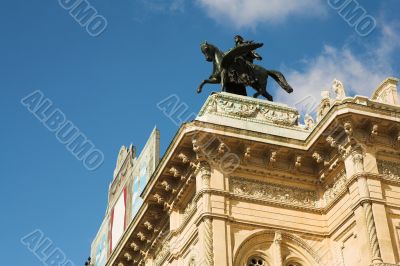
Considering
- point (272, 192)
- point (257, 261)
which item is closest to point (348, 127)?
point (272, 192)

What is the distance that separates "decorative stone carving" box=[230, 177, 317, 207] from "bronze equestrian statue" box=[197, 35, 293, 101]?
4.48m

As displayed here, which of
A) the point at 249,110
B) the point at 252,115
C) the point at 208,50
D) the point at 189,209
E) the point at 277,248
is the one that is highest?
the point at 208,50

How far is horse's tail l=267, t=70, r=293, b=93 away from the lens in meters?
27.9

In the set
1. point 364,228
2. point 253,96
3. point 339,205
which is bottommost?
point 364,228

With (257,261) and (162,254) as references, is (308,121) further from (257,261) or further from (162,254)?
(162,254)

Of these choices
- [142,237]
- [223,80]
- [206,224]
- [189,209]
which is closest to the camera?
[206,224]

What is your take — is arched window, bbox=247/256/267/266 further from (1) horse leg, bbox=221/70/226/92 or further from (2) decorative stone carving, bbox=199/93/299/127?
(1) horse leg, bbox=221/70/226/92

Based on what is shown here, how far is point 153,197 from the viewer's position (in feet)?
85.1

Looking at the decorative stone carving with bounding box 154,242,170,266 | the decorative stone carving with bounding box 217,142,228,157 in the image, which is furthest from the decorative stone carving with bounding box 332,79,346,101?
the decorative stone carving with bounding box 154,242,170,266

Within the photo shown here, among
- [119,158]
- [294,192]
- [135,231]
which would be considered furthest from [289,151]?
[119,158]

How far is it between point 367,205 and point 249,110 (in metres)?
5.89

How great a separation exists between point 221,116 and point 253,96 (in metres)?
3.06

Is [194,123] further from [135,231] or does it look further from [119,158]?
[119,158]

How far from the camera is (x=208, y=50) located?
27.4m
